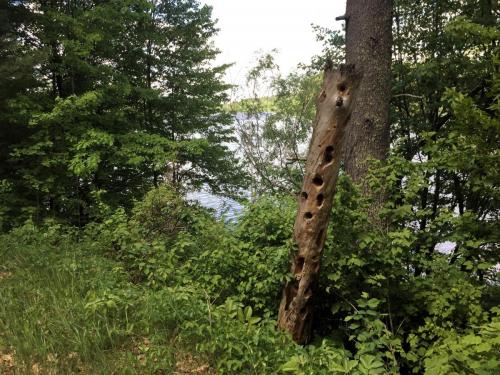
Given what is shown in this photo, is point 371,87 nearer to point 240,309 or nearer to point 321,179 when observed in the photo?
point 321,179

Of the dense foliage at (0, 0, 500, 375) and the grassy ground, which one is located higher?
the dense foliage at (0, 0, 500, 375)

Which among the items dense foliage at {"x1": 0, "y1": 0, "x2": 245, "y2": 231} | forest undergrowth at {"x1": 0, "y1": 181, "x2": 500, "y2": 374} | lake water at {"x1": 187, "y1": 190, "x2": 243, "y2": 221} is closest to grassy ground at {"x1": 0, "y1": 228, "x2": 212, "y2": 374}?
forest undergrowth at {"x1": 0, "y1": 181, "x2": 500, "y2": 374}

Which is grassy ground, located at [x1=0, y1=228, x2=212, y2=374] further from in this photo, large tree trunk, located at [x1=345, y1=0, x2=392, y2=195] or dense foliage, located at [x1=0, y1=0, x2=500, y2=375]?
large tree trunk, located at [x1=345, y1=0, x2=392, y2=195]

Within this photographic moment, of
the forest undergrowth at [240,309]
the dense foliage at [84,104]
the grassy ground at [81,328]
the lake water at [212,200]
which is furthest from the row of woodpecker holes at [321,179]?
the lake water at [212,200]

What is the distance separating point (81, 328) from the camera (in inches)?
135

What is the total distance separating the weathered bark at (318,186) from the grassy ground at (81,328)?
3.59 ft

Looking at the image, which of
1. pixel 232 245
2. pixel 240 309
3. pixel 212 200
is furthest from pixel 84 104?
pixel 212 200

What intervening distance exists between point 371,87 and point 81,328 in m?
4.51

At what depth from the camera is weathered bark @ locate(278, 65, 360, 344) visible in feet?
11.4

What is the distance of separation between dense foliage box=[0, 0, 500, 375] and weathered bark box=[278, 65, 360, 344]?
0.18 metres

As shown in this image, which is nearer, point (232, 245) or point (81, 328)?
point (81, 328)

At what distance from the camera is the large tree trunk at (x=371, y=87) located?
517 centimetres

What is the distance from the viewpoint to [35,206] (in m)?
Answer: 9.01

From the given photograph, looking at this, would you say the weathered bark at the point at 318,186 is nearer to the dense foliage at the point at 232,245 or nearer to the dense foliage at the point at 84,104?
the dense foliage at the point at 232,245
